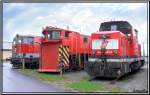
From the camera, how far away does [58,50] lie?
1753 centimetres

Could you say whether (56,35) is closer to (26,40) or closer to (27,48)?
(27,48)

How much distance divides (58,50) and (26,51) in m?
6.26

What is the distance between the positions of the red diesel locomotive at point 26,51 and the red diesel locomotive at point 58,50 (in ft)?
14.9

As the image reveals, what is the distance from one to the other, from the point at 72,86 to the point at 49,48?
6238 mm

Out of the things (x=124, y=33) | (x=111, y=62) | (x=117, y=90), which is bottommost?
(x=117, y=90)

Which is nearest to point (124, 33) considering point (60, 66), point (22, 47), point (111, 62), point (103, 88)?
point (111, 62)

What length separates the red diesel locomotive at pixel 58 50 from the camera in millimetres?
17469

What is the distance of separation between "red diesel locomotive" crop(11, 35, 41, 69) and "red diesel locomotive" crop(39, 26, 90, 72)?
179 inches

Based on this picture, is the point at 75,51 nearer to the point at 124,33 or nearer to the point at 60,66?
the point at 60,66

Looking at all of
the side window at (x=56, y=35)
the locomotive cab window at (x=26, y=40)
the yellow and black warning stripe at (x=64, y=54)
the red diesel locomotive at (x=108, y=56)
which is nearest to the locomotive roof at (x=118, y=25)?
the red diesel locomotive at (x=108, y=56)

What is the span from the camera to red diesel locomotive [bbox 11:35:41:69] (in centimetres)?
2281

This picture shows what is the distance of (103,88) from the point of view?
11.6 metres

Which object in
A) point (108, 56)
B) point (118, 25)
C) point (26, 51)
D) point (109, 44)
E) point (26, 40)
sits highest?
point (118, 25)

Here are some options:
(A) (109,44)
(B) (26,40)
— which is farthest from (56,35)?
(B) (26,40)
